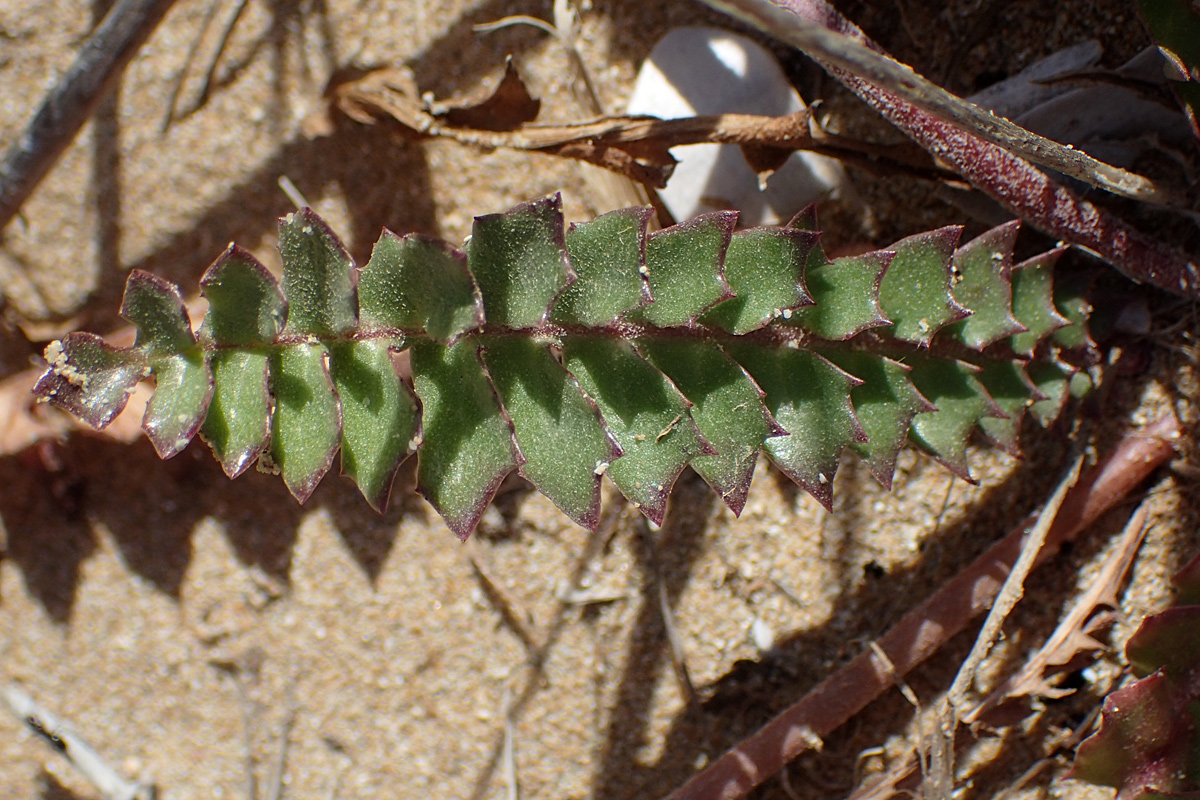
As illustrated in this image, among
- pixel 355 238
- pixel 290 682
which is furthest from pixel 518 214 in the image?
pixel 290 682

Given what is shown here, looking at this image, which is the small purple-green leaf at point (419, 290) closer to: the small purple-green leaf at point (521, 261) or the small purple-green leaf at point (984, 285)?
the small purple-green leaf at point (521, 261)

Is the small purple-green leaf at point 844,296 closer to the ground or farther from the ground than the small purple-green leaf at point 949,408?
farther from the ground

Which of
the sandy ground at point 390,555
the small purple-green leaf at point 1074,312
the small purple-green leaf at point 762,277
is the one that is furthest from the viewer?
the sandy ground at point 390,555

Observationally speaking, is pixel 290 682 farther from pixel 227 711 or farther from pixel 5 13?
pixel 5 13

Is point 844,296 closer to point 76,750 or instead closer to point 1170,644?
point 1170,644

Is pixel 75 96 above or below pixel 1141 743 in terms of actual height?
above

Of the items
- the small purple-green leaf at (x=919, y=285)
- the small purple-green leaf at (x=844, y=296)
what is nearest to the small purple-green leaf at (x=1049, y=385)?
the small purple-green leaf at (x=919, y=285)

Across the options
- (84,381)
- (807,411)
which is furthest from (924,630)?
(84,381)
